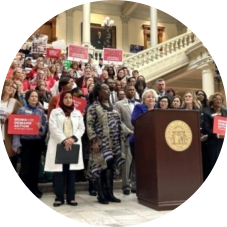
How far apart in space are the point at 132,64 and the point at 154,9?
0.83 metres

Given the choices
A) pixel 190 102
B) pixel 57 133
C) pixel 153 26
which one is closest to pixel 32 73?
pixel 57 133

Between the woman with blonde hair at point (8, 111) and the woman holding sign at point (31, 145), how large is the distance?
0.03 m

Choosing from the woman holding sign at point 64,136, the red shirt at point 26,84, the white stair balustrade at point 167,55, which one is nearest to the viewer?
the white stair balustrade at point 167,55

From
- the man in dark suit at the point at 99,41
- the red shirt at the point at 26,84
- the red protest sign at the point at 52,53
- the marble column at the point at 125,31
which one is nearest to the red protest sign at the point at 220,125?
the marble column at the point at 125,31

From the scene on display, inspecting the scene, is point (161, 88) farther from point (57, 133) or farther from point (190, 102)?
point (57, 133)

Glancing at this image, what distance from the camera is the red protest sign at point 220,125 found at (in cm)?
153

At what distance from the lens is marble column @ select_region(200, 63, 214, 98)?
58.6 inches

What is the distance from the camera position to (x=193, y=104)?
1.60m

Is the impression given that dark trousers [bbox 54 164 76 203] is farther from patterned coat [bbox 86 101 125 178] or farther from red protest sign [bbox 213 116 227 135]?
red protest sign [bbox 213 116 227 135]

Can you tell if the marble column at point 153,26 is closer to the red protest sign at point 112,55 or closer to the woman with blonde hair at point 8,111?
the red protest sign at point 112,55

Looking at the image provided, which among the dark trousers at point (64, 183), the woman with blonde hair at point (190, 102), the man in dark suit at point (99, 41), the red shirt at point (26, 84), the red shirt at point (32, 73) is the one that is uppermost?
the man in dark suit at point (99, 41)

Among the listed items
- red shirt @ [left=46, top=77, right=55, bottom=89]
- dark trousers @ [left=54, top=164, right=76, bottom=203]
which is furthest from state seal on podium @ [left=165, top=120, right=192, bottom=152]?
red shirt @ [left=46, top=77, right=55, bottom=89]

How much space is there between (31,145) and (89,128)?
1.12ft

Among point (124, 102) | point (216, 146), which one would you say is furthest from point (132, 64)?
point (216, 146)
